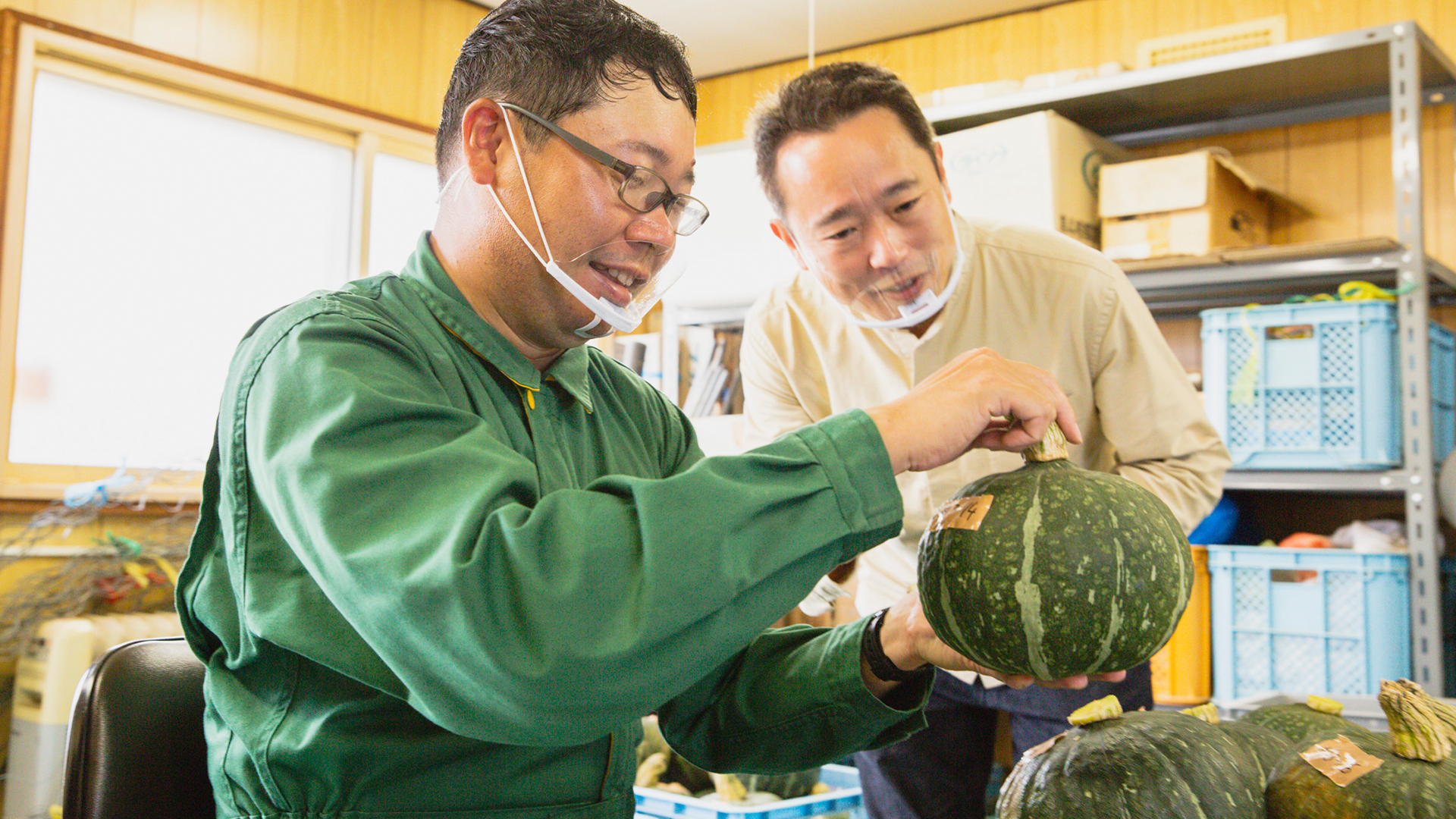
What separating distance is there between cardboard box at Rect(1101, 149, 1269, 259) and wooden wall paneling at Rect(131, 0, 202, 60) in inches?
118

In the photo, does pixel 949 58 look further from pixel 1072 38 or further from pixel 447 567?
pixel 447 567

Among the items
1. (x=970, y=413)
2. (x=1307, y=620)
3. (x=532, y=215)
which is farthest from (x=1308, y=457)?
(x=532, y=215)

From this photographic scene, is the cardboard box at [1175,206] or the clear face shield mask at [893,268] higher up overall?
the cardboard box at [1175,206]

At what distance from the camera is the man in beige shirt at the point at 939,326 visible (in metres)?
1.47

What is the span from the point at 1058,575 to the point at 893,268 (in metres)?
0.69

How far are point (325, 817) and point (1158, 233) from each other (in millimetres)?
2888

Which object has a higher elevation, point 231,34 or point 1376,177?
point 231,34

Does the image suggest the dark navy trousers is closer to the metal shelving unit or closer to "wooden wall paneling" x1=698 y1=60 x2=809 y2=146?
the metal shelving unit

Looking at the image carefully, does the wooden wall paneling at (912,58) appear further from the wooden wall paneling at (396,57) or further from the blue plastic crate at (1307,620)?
the blue plastic crate at (1307,620)

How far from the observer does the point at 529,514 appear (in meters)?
0.74

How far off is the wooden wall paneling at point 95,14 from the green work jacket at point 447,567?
306 centimetres

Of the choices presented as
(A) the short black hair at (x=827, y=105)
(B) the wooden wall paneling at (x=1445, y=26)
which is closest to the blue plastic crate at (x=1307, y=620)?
(B) the wooden wall paneling at (x=1445, y=26)

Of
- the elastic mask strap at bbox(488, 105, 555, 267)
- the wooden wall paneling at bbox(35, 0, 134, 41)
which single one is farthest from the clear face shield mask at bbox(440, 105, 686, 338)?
the wooden wall paneling at bbox(35, 0, 134, 41)

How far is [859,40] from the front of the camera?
4652 mm
